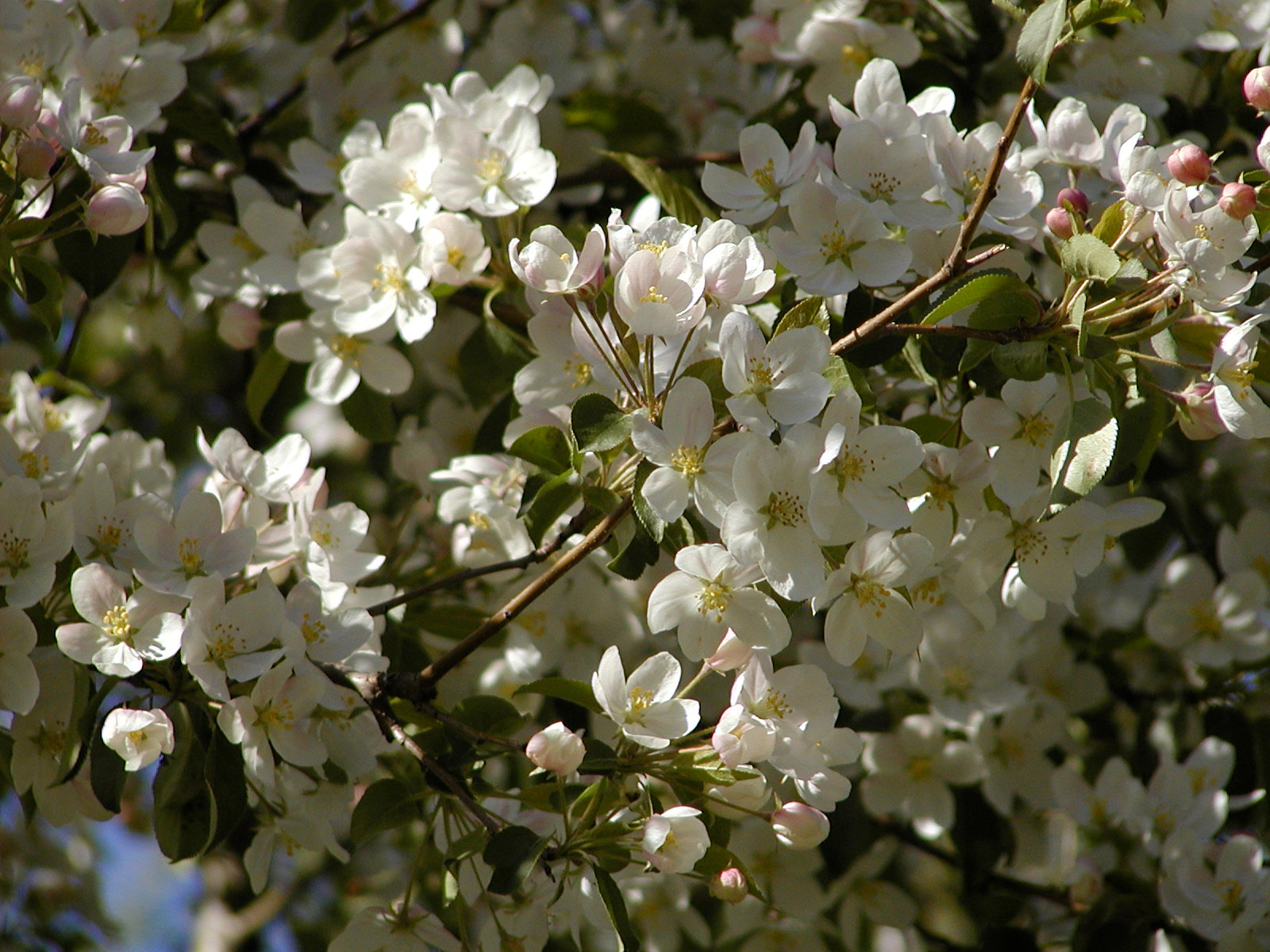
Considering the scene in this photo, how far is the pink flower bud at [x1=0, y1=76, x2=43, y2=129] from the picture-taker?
4.18 ft

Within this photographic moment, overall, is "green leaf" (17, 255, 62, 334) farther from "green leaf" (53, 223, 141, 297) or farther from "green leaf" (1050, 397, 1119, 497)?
"green leaf" (1050, 397, 1119, 497)

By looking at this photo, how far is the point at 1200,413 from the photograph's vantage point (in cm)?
120

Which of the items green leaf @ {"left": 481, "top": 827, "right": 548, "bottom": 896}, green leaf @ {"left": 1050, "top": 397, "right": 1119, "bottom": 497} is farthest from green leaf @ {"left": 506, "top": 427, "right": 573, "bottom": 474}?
green leaf @ {"left": 1050, "top": 397, "right": 1119, "bottom": 497}

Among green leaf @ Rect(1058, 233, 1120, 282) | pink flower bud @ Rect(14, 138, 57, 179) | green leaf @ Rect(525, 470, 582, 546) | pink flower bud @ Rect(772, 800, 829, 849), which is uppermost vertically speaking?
pink flower bud @ Rect(14, 138, 57, 179)

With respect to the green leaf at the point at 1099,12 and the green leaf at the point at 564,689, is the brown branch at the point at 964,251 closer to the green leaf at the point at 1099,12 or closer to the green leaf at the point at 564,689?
the green leaf at the point at 1099,12

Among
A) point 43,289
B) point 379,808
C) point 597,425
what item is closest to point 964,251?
point 597,425

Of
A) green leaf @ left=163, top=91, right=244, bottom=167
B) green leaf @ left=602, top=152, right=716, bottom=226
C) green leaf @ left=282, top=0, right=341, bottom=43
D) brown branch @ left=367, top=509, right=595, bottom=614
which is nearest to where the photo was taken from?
brown branch @ left=367, top=509, right=595, bottom=614

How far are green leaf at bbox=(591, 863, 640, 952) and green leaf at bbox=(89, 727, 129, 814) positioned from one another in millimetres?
511

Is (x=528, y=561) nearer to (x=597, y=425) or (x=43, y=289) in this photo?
(x=597, y=425)

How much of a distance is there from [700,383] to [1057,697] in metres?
1.27

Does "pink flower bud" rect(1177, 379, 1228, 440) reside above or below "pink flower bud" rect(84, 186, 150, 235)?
below

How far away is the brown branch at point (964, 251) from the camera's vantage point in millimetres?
1142

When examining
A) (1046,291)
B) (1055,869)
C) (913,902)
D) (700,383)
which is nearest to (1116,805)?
(1055,869)

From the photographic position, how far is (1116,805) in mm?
1834
